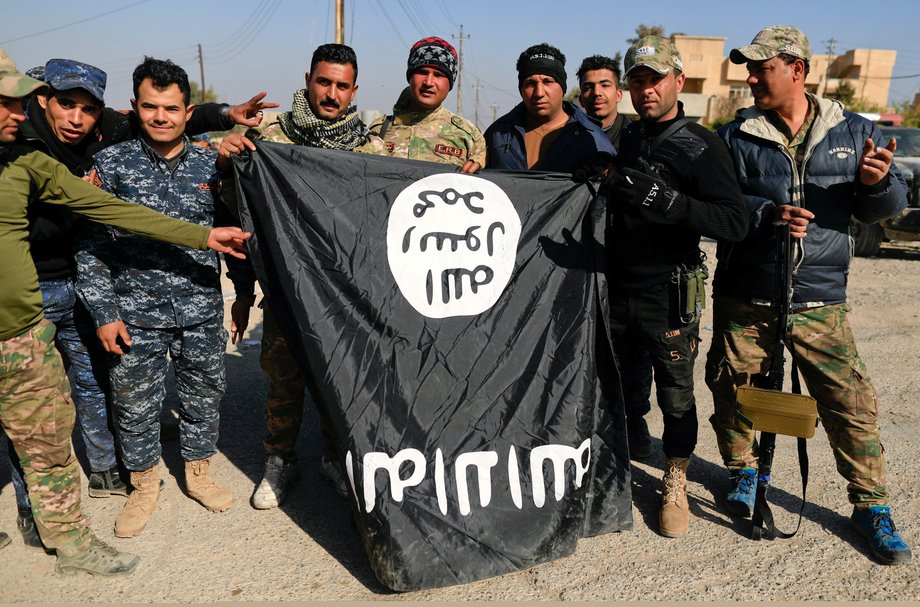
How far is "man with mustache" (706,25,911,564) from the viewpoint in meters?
3.04

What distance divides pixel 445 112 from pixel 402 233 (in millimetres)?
1198

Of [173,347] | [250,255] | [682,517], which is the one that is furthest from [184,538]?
[682,517]

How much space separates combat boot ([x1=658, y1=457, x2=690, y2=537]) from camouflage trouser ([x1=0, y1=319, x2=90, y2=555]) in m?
2.60

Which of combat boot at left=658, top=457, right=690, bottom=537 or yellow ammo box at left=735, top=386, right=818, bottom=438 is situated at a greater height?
yellow ammo box at left=735, top=386, right=818, bottom=438

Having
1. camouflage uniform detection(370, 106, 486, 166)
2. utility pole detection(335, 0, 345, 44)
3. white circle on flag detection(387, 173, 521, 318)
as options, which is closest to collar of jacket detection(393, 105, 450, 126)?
camouflage uniform detection(370, 106, 486, 166)

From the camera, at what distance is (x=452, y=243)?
3059mm

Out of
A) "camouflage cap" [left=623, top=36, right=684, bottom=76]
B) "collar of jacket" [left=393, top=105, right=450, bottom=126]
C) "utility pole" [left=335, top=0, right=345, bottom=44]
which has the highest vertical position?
"utility pole" [left=335, top=0, right=345, bottom=44]

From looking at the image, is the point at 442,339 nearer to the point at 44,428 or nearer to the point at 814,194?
the point at 44,428

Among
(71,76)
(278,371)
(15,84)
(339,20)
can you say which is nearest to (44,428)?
(278,371)

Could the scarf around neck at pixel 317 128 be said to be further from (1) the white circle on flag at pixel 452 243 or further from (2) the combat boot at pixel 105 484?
(2) the combat boot at pixel 105 484

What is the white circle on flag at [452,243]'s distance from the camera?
9.87 feet

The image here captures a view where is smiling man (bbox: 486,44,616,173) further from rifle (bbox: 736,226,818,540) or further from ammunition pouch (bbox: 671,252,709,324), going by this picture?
rifle (bbox: 736,226,818,540)

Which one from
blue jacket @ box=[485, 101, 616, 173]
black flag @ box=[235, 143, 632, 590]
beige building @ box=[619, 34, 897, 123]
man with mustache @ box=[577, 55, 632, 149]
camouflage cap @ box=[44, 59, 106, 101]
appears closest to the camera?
black flag @ box=[235, 143, 632, 590]

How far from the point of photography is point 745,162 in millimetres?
3189
